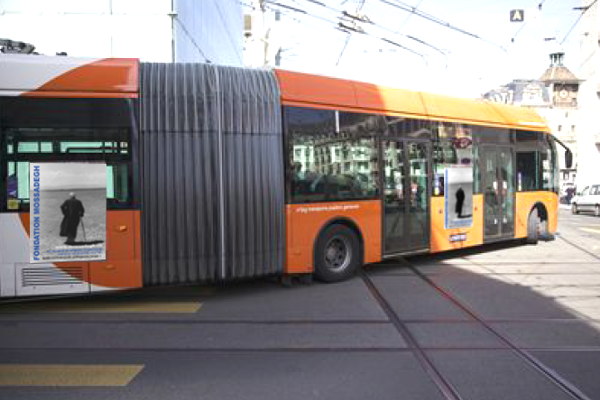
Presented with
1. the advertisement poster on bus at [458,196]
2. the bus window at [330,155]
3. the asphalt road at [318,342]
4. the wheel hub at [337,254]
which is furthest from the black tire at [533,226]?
the wheel hub at [337,254]

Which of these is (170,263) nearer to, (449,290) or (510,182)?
(449,290)

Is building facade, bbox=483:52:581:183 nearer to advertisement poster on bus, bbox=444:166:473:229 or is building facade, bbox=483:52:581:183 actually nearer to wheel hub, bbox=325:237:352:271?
advertisement poster on bus, bbox=444:166:473:229

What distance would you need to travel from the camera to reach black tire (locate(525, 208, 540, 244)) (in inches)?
522

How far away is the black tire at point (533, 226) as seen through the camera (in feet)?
43.5

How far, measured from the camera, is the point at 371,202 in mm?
9227

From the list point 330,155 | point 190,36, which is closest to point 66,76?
point 330,155

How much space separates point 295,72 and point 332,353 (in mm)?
4612

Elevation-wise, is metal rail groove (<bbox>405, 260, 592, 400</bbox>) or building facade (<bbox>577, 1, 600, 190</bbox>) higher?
building facade (<bbox>577, 1, 600, 190</bbox>)

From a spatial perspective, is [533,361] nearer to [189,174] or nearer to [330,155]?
[330,155]

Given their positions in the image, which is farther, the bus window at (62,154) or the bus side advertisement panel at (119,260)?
the bus side advertisement panel at (119,260)

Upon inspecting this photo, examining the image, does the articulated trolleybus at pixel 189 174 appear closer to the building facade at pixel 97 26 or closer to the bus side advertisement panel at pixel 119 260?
the bus side advertisement panel at pixel 119 260

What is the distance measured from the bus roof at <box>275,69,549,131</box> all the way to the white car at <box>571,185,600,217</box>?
1862 cm

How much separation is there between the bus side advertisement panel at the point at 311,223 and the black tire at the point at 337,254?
0.15m

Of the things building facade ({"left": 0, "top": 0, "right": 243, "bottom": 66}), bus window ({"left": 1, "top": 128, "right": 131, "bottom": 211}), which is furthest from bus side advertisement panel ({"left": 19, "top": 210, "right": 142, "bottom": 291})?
building facade ({"left": 0, "top": 0, "right": 243, "bottom": 66})
